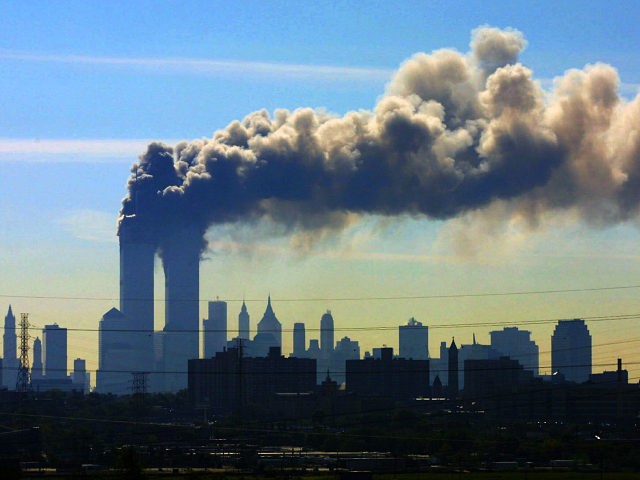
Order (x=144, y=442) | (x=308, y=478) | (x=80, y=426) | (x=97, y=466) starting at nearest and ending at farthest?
(x=308, y=478), (x=97, y=466), (x=144, y=442), (x=80, y=426)

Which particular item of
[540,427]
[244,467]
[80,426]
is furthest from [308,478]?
[540,427]

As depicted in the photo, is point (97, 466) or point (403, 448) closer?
point (97, 466)

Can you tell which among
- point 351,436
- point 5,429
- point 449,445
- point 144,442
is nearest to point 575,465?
point 449,445

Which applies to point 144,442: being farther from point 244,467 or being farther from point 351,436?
point 244,467

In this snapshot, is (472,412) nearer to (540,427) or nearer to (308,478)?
(540,427)

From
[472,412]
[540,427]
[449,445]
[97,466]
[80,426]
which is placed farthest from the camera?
[472,412]

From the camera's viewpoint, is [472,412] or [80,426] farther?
[472,412]

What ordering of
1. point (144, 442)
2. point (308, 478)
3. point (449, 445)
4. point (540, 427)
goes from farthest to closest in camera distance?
1. point (540, 427)
2. point (144, 442)
3. point (449, 445)
4. point (308, 478)

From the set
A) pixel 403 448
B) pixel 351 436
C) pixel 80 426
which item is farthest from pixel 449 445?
pixel 80 426

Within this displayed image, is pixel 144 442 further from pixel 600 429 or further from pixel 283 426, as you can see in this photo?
pixel 600 429
